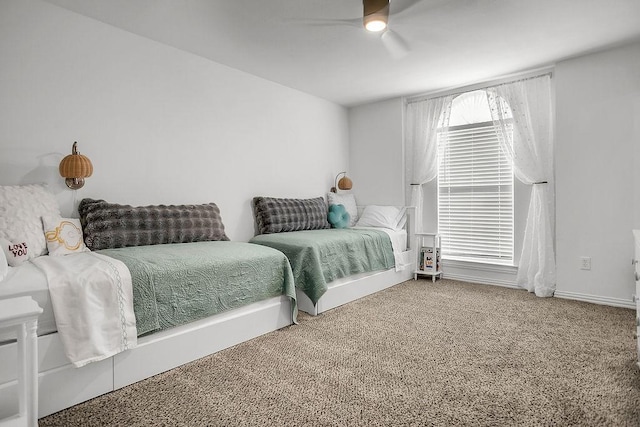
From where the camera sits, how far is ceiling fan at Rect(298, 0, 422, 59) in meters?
2.27

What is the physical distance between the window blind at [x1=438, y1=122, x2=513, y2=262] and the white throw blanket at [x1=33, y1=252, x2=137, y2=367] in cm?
369

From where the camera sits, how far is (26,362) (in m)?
1.34

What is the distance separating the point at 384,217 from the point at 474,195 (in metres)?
1.09

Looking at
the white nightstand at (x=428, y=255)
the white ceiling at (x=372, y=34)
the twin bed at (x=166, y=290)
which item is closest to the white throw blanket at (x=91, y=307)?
the twin bed at (x=166, y=290)

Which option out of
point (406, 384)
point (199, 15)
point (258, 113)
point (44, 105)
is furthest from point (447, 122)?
point (44, 105)

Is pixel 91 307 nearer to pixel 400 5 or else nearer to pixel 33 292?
pixel 33 292

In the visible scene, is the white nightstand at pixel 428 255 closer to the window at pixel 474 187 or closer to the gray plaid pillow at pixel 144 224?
the window at pixel 474 187

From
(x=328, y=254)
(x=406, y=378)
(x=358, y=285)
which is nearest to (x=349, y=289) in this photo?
(x=358, y=285)

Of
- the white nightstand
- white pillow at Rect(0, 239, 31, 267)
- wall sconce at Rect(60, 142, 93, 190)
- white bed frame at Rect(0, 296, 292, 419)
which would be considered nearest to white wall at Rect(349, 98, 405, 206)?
the white nightstand

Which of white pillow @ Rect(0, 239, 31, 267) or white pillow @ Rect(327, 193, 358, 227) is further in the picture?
white pillow @ Rect(327, 193, 358, 227)

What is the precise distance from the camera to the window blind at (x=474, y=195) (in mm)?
4047

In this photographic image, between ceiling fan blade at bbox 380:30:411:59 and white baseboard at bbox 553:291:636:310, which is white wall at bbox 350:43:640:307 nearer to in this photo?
white baseboard at bbox 553:291:636:310

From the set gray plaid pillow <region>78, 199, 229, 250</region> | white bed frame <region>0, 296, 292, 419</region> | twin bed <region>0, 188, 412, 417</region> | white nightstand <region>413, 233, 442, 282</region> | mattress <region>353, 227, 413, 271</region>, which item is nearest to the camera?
white bed frame <region>0, 296, 292, 419</region>

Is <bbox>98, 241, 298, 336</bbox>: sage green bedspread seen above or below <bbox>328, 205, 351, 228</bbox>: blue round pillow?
below
